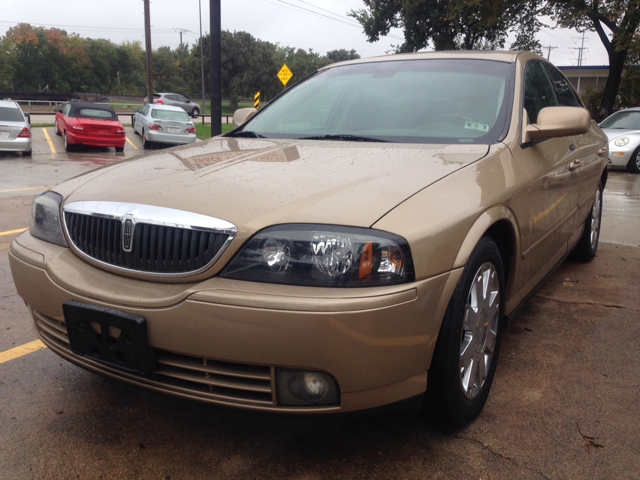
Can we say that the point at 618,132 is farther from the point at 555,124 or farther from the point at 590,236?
the point at 555,124

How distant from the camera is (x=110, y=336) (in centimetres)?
189

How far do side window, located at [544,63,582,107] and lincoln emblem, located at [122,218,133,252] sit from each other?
2.94 m

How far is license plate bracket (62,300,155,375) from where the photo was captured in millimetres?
1814

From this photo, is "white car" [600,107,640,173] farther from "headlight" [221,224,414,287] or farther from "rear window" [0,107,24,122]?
"rear window" [0,107,24,122]

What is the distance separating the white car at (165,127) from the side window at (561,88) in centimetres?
1531

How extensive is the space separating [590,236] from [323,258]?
3688mm

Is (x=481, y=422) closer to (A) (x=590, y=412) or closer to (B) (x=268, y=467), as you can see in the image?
(A) (x=590, y=412)

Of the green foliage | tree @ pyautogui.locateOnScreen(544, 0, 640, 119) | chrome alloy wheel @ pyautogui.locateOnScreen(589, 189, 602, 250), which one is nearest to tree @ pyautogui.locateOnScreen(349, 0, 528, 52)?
tree @ pyautogui.locateOnScreen(544, 0, 640, 119)

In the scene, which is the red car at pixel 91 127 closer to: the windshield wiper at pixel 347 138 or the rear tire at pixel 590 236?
the rear tire at pixel 590 236

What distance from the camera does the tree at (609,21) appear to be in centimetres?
1784

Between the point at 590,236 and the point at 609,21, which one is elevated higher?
the point at 609,21

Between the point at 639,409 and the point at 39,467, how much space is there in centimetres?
240

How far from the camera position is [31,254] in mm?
2195

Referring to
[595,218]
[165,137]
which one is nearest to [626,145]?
[595,218]
